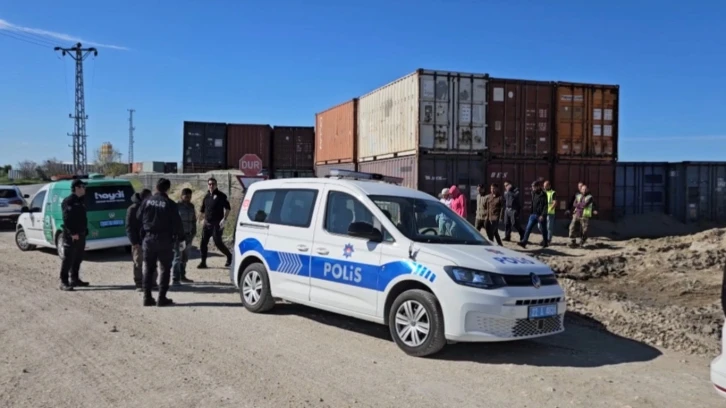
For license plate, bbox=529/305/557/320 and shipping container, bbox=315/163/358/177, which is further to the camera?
shipping container, bbox=315/163/358/177

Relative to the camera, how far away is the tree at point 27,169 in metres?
80.5

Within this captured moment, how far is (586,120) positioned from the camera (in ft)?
61.5

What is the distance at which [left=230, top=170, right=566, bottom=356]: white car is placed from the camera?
5789 mm

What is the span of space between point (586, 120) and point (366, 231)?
47.2 feet

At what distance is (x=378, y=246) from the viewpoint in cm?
643

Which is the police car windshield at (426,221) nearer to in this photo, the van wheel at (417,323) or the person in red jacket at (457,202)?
the van wheel at (417,323)

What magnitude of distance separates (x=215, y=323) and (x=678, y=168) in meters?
20.3

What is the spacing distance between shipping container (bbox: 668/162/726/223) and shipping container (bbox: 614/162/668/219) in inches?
11.2

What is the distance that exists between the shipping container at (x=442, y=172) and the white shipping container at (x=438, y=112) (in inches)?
11.0

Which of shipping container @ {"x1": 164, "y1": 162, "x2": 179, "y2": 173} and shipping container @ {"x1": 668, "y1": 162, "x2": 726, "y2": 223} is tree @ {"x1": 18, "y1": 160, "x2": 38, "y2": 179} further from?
shipping container @ {"x1": 668, "y1": 162, "x2": 726, "y2": 223}

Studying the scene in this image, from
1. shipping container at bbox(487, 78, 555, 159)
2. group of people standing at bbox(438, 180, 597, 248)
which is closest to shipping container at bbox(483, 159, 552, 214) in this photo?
shipping container at bbox(487, 78, 555, 159)

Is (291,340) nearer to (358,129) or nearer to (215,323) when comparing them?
(215,323)

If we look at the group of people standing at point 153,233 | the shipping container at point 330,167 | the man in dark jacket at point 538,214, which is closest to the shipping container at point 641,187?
the man in dark jacket at point 538,214

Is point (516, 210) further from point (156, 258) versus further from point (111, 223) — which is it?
point (156, 258)
